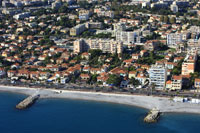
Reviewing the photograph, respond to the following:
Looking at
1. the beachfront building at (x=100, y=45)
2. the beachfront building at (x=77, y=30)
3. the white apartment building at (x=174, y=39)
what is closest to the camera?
the beachfront building at (x=100, y=45)

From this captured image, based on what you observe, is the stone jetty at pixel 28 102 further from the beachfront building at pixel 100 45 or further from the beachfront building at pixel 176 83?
the beachfront building at pixel 100 45

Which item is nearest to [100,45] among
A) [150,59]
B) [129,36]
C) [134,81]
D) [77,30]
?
[129,36]

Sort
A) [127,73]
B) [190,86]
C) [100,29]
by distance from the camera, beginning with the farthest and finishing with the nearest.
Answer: [100,29] → [127,73] → [190,86]

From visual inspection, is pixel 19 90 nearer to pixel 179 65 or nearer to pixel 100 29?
pixel 179 65

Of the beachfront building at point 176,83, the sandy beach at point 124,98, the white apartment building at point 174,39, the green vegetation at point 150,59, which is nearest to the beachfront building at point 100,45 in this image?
the green vegetation at point 150,59

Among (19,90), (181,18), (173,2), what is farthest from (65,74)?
(173,2)

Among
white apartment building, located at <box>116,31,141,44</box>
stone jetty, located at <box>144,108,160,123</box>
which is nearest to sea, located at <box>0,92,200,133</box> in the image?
stone jetty, located at <box>144,108,160,123</box>

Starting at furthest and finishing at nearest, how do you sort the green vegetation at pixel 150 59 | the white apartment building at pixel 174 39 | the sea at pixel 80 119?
the white apartment building at pixel 174 39, the green vegetation at pixel 150 59, the sea at pixel 80 119
